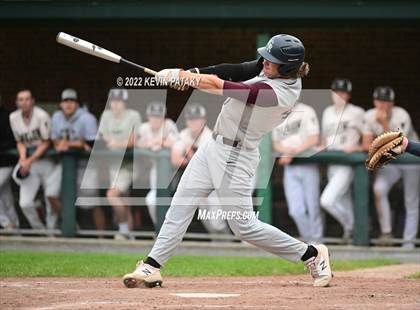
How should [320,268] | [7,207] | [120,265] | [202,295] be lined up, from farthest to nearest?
[7,207]
[120,265]
[320,268]
[202,295]

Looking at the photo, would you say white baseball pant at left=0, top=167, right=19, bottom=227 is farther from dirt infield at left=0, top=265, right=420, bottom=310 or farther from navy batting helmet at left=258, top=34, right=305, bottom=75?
navy batting helmet at left=258, top=34, right=305, bottom=75

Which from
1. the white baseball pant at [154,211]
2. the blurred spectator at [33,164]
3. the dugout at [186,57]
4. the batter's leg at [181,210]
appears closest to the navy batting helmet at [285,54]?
the batter's leg at [181,210]

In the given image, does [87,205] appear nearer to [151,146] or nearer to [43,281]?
[151,146]

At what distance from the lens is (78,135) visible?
39.9 ft

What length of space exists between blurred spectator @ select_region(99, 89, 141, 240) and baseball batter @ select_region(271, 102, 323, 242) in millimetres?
1736

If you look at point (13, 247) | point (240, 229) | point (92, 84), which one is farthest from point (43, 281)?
point (92, 84)

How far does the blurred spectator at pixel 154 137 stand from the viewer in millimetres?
11906

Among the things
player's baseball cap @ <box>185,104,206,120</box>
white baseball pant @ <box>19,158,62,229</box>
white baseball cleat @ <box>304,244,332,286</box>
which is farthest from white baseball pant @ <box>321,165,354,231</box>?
white baseball cleat @ <box>304,244,332,286</box>

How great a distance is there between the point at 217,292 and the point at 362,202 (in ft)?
14.0

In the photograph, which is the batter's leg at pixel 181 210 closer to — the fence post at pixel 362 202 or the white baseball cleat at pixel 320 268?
the white baseball cleat at pixel 320 268

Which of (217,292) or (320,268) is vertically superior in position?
(320,268)

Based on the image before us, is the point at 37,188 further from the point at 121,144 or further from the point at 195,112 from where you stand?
the point at 195,112

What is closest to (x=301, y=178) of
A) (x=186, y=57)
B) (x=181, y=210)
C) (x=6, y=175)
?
(x=6, y=175)

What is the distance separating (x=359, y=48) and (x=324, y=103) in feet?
8.49
